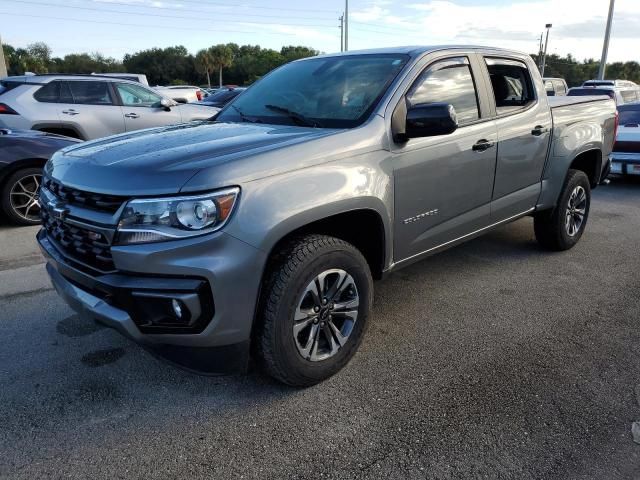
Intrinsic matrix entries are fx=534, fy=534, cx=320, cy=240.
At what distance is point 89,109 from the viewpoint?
29.3 feet

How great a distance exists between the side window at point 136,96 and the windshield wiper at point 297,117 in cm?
634

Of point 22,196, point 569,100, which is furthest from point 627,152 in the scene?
point 22,196

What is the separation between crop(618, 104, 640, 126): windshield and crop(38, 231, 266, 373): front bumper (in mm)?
9529

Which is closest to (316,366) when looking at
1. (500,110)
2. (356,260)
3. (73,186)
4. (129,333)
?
(356,260)

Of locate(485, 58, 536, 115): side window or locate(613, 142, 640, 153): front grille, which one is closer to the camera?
locate(485, 58, 536, 115): side window

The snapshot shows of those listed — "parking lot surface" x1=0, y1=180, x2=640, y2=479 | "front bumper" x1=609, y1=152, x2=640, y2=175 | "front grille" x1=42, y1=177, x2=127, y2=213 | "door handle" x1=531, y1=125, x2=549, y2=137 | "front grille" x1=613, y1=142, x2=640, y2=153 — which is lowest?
"parking lot surface" x1=0, y1=180, x2=640, y2=479

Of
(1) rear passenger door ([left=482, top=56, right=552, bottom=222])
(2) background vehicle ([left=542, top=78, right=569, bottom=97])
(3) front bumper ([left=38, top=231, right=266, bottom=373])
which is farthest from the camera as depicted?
(2) background vehicle ([left=542, top=78, right=569, bottom=97])

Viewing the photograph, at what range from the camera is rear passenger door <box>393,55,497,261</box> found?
3.23 meters

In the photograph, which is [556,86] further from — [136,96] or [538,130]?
[538,130]

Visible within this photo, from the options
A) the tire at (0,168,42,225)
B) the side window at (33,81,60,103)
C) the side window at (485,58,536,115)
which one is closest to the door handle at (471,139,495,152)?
the side window at (485,58,536,115)

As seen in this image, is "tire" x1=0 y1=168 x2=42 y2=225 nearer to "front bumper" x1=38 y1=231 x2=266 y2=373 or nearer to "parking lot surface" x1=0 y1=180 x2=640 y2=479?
"parking lot surface" x1=0 y1=180 x2=640 y2=479

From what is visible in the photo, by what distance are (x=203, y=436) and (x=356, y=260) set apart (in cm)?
117

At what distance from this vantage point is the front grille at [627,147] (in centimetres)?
897

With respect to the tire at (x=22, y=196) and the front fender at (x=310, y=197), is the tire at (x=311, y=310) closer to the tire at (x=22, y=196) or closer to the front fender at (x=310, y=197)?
the front fender at (x=310, y=197)
